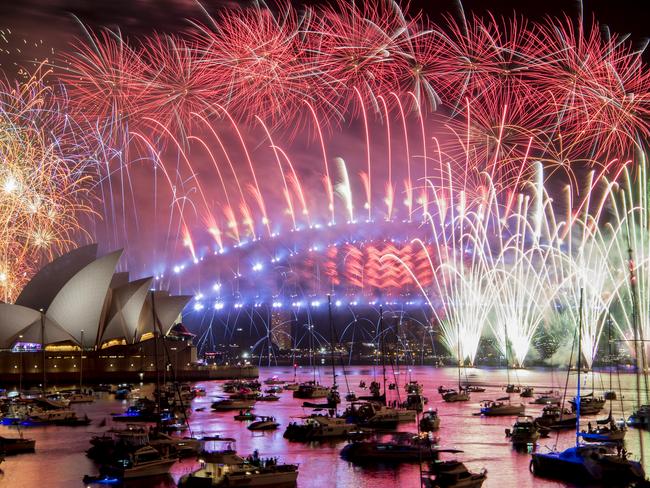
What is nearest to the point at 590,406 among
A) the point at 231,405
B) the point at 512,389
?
the point at 512,389

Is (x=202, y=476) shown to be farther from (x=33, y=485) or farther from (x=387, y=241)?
(x=387, y=241)

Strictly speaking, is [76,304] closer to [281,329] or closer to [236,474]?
[236,474]

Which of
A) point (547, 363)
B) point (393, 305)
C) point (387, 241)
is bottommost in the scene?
point (547, 363)

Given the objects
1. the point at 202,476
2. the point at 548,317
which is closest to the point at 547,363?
the point at 548,317

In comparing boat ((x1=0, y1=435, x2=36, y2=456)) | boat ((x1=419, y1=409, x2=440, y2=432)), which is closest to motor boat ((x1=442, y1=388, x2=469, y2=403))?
boat ((x1=419, y1=409, x2=440, y2=432))

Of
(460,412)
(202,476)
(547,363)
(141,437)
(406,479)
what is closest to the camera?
(202,476)

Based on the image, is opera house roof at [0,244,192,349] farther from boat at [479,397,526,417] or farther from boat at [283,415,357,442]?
boat at [283,415,357,442]

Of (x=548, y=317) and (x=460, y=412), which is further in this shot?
(x=548, y=317)
